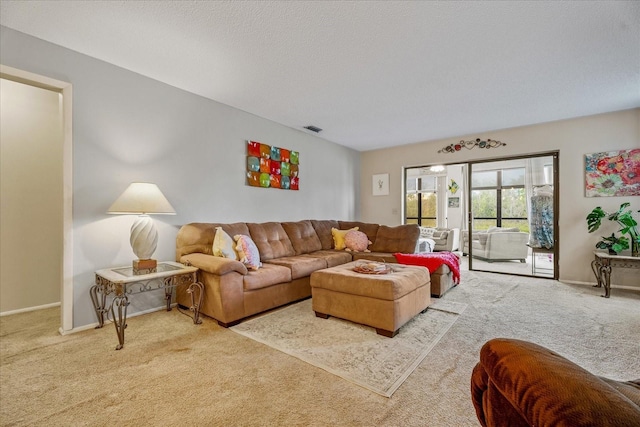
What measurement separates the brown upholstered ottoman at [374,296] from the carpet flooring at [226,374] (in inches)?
15.0

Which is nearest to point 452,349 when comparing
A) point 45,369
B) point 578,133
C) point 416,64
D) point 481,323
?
point 481,323

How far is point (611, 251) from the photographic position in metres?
3.81

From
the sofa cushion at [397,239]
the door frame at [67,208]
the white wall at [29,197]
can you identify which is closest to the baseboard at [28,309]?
the white wall at [29,197]

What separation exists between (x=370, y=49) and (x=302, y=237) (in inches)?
106

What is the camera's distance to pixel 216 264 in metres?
2.59

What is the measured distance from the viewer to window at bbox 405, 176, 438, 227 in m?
8.37

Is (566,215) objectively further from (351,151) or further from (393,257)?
(351,151)

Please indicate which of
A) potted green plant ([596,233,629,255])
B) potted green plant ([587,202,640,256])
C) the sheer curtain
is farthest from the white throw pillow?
potted green plant ([596,233,629,255])


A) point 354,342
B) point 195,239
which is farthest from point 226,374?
point 195,239

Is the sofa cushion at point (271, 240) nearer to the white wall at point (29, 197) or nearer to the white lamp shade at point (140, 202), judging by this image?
the white lamp shade at point (140, 202)

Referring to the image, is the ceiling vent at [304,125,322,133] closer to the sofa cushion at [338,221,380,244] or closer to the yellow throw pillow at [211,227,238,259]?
the sofa cushion at [338,221,380,244]

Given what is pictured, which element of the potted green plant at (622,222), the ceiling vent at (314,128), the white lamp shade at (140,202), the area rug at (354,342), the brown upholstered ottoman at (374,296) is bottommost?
the area rug at (354,342)

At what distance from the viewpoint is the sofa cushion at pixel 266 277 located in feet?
9.13

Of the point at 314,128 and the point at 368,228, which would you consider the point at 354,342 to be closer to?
the point at 368,228
